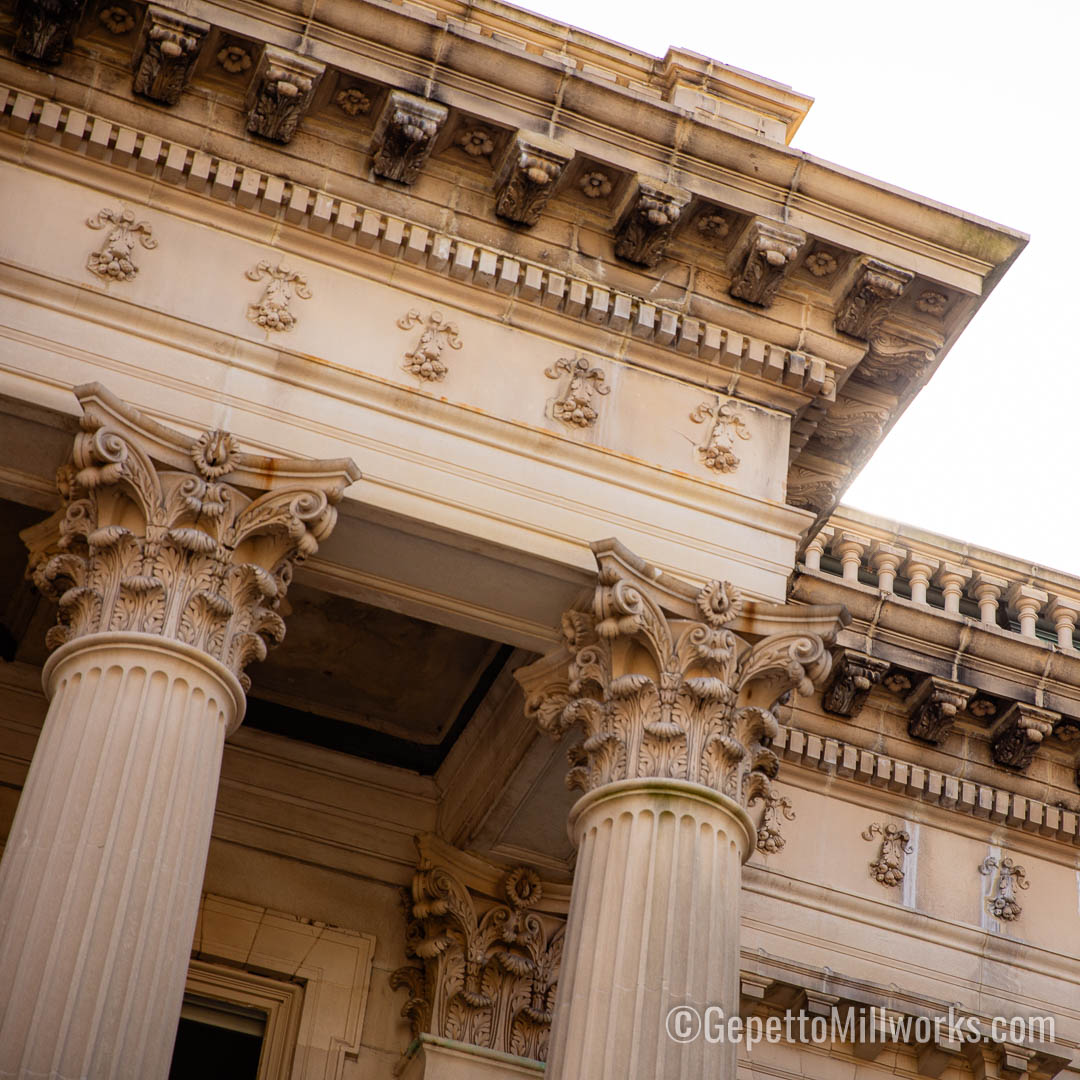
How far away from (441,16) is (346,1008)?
882 cm

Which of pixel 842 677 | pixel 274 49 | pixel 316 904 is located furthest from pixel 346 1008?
pixel 274 49

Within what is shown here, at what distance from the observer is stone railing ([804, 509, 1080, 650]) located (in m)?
20.0

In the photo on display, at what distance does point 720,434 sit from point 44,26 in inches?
246

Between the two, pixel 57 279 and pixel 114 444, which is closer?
pixel 114 444

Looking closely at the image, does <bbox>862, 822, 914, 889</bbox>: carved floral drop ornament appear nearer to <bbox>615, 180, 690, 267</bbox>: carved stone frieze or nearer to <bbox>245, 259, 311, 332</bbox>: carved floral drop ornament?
<bbox>615, 180, 690, 267</bbox>: carved stone frieze

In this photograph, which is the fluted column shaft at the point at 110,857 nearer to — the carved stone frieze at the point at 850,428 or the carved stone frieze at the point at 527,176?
the carved stone frieze at the point at 527,176

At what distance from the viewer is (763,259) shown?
16250 mm

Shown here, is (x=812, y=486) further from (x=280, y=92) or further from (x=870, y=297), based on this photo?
(x=280, y=92)

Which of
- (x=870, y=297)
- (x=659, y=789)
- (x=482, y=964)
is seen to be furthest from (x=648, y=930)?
(x=870, y=297)

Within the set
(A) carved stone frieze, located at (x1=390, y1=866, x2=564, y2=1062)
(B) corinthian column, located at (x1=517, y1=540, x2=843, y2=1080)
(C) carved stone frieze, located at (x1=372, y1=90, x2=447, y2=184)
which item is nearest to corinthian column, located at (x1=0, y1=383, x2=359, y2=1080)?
(B) corinthian column, located at (x1=517, y1=540, x2=843, y2=1080)

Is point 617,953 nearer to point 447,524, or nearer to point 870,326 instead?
point 447,524

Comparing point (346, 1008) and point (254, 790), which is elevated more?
point (254, 790)

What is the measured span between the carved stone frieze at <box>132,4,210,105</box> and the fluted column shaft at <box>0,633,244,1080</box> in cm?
479

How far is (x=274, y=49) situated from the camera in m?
15.4
